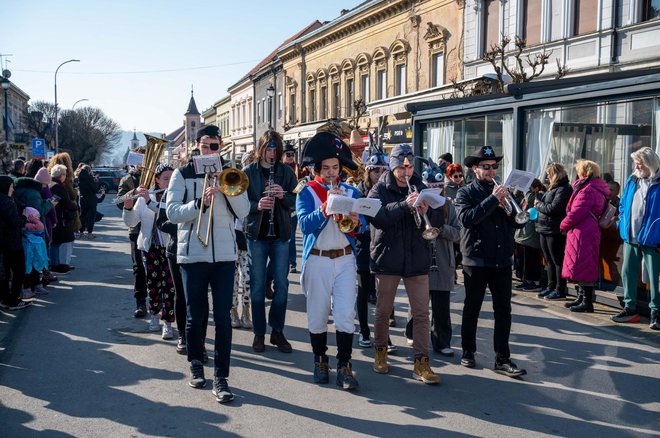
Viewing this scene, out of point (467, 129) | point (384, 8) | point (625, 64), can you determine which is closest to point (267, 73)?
point (384, 8)

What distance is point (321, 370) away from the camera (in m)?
5.56

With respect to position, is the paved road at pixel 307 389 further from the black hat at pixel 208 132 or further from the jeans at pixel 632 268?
the black hat at pixel 208 132

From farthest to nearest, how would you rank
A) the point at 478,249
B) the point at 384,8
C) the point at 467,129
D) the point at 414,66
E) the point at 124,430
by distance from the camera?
the point at 384,8
the point at 414,66
the point at 467,129
the point at 478,249
the point at 124,430

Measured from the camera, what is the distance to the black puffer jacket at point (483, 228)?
5.77 m

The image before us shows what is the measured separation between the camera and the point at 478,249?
19.2 feet

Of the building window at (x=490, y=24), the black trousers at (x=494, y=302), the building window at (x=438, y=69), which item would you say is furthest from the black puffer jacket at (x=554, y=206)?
the building window at (x=438, y=69)

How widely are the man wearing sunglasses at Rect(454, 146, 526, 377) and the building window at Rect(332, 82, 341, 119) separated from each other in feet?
108

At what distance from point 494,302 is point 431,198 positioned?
4.41 ft

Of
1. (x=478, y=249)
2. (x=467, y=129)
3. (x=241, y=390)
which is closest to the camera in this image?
(x=241, y=390)

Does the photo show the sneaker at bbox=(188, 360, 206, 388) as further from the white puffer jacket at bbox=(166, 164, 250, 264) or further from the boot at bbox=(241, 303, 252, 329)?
the boot at bbox=(241, 303, 252, 329)

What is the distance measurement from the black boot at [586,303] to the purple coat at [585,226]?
0.14m

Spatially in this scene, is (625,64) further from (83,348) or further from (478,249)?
(83,348)

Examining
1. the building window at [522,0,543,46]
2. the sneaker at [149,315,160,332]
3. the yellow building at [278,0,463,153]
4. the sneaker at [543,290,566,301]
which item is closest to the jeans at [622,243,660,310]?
the sneaker at [543,290,566,301]

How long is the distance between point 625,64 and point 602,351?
45.5 ft
